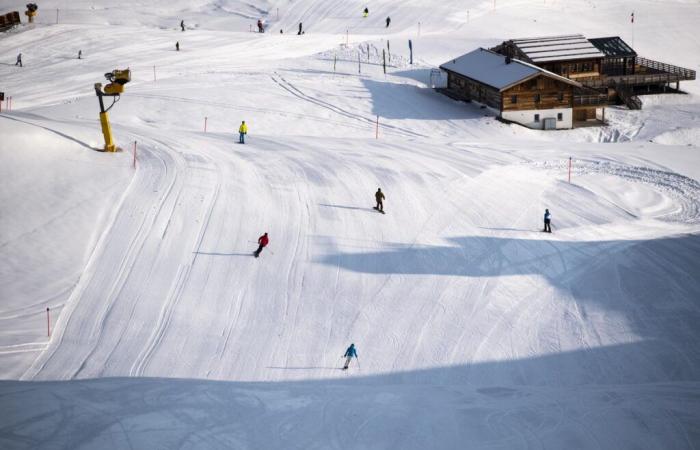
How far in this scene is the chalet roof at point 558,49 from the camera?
50469 mm

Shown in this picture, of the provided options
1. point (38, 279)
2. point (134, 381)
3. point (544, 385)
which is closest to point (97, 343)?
point (134, 381)

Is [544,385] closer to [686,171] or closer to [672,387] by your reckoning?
[672,387]

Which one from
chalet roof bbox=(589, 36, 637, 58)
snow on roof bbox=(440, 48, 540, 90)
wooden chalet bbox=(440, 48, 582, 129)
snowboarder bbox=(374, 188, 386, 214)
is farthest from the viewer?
chalet roof bbox=(589, 36, 637, 58)

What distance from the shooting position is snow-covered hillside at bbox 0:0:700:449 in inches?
728

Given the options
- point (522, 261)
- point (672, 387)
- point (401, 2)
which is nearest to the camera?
point (672, 387)

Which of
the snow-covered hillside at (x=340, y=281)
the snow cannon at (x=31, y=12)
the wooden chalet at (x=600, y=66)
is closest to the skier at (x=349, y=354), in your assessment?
the snow-covered hillside at (x=340, y=281)

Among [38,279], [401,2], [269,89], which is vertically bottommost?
[38,279]

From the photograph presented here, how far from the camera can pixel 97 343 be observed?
850 inches

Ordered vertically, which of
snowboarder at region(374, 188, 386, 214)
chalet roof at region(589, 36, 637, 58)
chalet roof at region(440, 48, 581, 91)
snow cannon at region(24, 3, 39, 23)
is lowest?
snowboarder at region(374, 188, 386, 214)

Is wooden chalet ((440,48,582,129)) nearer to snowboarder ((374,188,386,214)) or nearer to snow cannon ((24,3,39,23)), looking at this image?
snowboarder ((374,188,386,214))

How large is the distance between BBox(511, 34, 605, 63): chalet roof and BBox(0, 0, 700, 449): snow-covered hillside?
24.4 feet

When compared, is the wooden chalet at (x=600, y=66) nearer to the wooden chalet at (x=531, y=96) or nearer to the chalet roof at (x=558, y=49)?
the chalet roof at (x=558, y=49)

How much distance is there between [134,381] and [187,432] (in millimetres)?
2985

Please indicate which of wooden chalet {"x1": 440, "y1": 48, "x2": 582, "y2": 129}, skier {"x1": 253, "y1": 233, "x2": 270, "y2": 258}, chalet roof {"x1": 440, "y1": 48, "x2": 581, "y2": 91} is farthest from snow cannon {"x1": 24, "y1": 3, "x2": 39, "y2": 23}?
skier {"x1": 253, "y1": 233, "x2": 270, "y2": 258}
